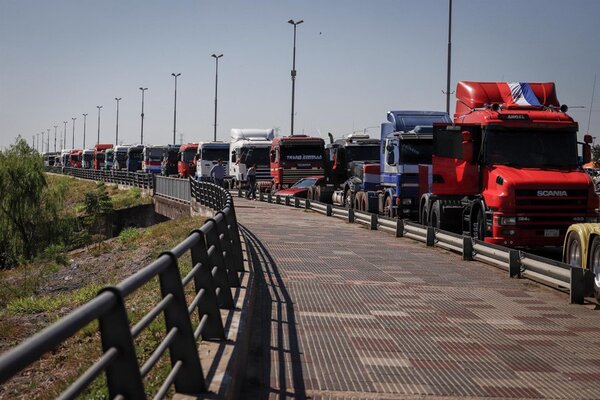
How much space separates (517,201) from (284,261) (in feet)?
16.0

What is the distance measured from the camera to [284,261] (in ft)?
55.8

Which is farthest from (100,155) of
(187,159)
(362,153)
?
(362,153)

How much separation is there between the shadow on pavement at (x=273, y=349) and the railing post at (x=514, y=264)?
391 centimetres

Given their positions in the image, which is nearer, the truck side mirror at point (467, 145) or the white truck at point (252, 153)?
the truck side mirror at point (467, 145)

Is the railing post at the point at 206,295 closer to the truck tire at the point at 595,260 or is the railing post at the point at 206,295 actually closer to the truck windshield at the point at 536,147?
the truck tire at the point at 595,260

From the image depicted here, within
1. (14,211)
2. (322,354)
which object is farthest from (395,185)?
(14,211)

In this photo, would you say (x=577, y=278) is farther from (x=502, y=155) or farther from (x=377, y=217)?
(x=377, y=217)

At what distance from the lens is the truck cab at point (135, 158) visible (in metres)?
82.2

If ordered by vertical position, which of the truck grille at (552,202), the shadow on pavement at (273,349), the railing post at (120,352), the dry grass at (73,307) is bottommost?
the dry grass at (73,307)

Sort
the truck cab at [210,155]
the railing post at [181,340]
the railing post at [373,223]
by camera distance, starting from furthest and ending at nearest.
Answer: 1. the truck cab at [210,155]
2. the railing post at [373,223]
3. the railing post at [181,340]

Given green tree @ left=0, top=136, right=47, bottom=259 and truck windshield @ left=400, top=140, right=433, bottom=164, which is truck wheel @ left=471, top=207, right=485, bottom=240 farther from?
green tree @ left=0, top=136, right=47, bottom=259

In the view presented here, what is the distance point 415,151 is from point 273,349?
65.2 feet

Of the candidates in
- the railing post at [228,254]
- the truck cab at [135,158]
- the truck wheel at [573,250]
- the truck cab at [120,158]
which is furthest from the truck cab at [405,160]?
the truck cab at [120,158]

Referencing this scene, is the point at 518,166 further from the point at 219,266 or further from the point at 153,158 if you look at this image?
the point at 153,158
